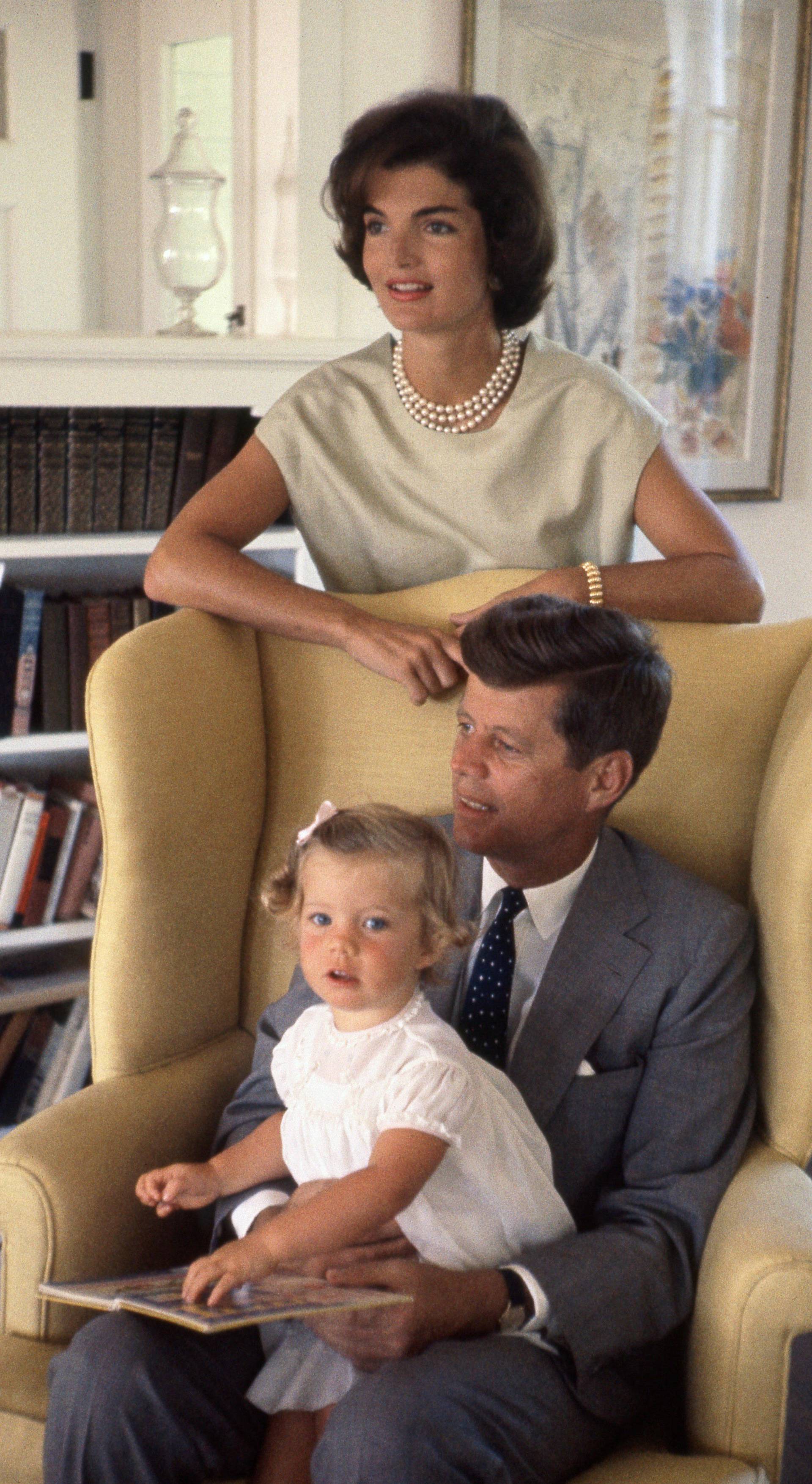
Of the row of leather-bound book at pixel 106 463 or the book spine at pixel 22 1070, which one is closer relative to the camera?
the row of leather-bound book at pixel 106 463

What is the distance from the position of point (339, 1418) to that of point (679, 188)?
2.82 m

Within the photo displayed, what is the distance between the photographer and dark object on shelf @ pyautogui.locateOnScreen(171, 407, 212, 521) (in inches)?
108

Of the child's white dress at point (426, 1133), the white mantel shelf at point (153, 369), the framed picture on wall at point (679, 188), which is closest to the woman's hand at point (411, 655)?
the child's white dress at point (426, 1133)

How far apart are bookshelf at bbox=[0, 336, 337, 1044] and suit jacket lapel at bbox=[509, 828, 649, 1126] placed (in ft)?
3.53

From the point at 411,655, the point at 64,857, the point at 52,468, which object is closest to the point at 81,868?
the point at 64,857

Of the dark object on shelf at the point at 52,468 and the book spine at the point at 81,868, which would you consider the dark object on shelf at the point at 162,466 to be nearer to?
the dark object on shelf at the point at 52,468

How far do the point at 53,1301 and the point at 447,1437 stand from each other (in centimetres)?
46

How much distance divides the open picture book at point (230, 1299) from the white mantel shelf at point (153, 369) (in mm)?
1636

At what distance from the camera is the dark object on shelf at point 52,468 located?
8.71ft

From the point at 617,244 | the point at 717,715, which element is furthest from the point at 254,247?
the point at 717,715

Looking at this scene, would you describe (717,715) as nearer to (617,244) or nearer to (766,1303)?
(766,1303)

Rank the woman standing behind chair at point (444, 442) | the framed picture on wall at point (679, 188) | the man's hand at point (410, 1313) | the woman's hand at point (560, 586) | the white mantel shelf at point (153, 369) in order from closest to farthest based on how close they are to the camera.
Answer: the man's hand at point (410, 1313) < the woman's hand at point (560, 586) < the woman standing behind chair at point (444, 442) < the white mantel shelf at point (153, 369) < the framed picture on wall at point (679, 188)

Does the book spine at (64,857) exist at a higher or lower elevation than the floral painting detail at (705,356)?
lower

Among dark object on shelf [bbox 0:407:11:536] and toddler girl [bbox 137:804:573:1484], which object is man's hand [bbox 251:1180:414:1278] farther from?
dark object on shelf [bbox 0:407:11:536]
